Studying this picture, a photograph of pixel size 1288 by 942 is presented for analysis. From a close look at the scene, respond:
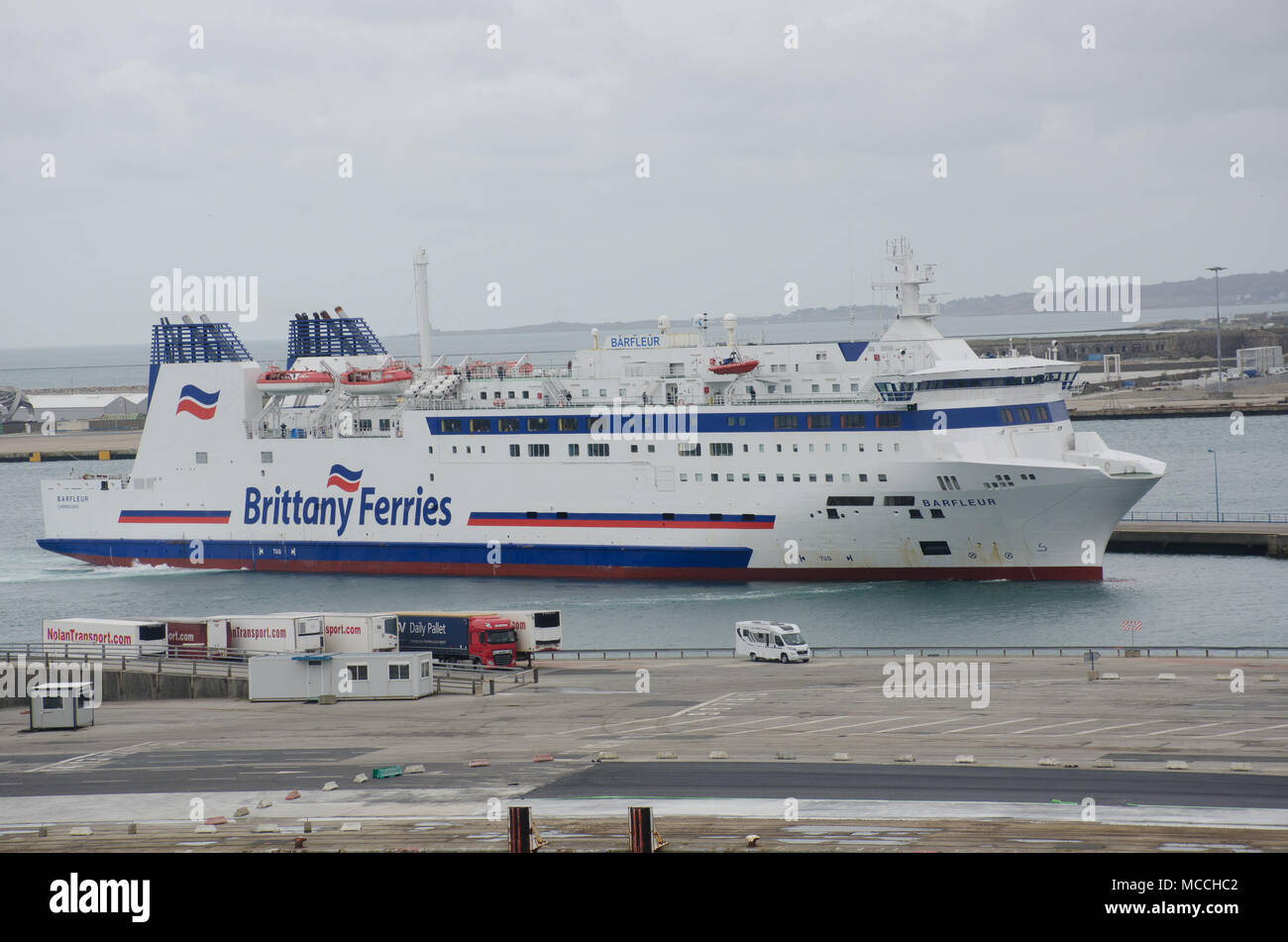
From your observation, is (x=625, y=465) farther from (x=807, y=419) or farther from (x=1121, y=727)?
(x=1121, y=727)

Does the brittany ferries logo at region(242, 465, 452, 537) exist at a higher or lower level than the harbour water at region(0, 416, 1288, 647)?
higher

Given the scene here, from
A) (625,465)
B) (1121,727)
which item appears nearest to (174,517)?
(625,465)

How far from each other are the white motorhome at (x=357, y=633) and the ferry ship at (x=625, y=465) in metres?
16.6

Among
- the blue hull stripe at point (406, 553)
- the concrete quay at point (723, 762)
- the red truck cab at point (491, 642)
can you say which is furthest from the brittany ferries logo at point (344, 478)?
the concrete quay at point (723, 762)

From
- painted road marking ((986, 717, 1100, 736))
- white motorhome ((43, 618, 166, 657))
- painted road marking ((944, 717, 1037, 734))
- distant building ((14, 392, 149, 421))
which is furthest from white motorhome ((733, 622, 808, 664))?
distant building ((14, 392, 149, 421))

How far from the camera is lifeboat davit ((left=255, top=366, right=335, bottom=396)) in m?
60.9

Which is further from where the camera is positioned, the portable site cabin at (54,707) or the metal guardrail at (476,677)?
the metal guardrail at (476,677)

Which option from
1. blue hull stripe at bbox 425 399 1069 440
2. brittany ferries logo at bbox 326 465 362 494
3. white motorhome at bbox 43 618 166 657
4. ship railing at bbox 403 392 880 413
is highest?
ship railing at bbox 403 392 880 413

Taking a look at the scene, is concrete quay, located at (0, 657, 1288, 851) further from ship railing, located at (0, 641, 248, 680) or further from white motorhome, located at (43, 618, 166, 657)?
white motorhome, located at (43, 618, 166, 657)

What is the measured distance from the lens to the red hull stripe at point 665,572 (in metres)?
48.6

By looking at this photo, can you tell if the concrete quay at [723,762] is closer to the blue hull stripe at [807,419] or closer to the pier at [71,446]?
the blue hull stripe at [807,419]

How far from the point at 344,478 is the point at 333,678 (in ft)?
83.3

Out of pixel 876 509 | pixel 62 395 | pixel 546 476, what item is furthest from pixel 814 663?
pixel 62 395

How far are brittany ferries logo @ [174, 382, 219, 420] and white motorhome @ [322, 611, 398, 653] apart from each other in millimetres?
27214
